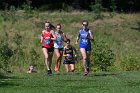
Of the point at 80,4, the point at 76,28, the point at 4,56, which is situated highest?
the point at 80,4

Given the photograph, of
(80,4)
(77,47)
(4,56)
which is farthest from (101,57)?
(80,4)

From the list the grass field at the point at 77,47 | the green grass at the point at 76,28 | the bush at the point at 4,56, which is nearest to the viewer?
the grass field at the point at 77,47

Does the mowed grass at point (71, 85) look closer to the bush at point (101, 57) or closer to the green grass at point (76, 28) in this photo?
the bush at point (101, 57)

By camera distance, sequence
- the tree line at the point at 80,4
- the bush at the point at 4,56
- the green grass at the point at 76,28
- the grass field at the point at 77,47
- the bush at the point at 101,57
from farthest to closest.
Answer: the tree line at the point at 80,4
the green grass at the point at 76,28
the bush at the point at 4,56
the bush at the point at 101,57
the grass field at the point at 77,47

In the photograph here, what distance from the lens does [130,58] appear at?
89.3 feet

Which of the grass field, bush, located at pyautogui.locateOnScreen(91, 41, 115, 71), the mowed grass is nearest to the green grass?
the grass field

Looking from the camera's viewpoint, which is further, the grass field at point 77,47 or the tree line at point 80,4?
the tree line at point 80,4

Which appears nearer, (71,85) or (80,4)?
(71,85)

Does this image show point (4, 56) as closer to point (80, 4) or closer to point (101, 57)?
point (101, 57)

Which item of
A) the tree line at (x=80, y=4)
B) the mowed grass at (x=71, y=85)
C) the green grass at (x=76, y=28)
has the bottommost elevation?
the green grass at (x=76, y=28)

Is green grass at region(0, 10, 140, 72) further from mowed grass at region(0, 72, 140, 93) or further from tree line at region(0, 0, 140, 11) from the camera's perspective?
mowed grass at region(0, 72, 140, 93)

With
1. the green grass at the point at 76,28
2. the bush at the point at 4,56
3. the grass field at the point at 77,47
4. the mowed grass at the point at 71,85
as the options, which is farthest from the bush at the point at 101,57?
the mowed grass at the point at 71,85

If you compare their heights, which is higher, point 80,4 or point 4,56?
point 80,4

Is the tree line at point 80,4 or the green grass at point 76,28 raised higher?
the tree line at point 80,4
